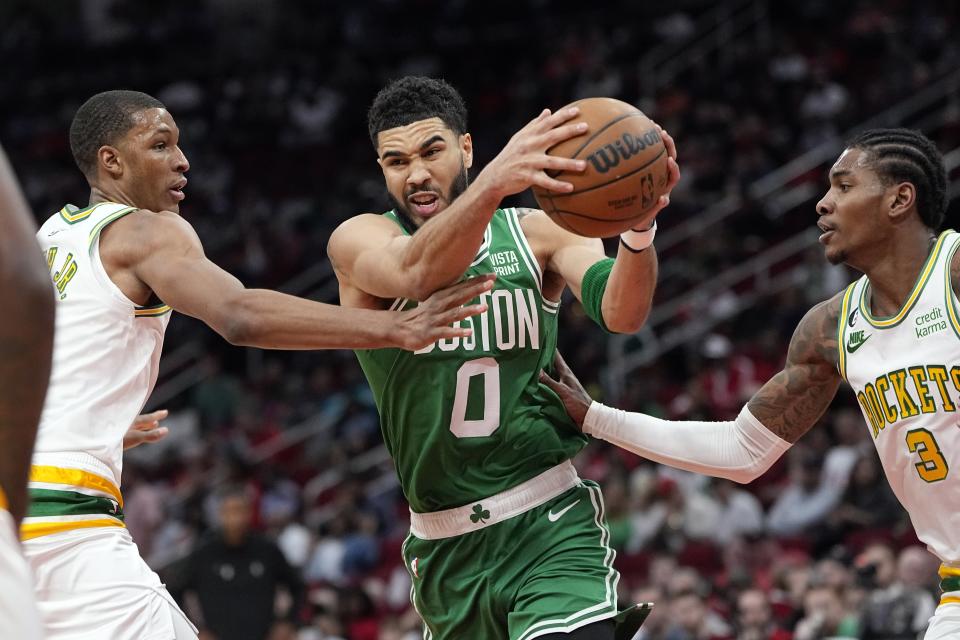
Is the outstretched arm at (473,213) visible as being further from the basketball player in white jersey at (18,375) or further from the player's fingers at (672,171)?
the basketball player in white jersey at (18,375)

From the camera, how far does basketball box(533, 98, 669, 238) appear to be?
4.13 meters

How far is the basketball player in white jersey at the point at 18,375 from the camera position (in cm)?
199

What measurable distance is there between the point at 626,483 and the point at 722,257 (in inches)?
126

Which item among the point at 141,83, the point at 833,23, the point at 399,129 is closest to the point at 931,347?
the point at 399,129

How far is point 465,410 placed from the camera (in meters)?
4.77

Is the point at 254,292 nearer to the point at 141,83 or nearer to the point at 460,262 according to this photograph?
the point at 460,262

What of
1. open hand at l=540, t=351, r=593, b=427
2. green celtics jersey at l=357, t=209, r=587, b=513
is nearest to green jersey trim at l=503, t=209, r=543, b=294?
green celtics jersey at l=357, t=209, r=587, b=513

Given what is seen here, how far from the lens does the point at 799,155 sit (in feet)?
45.8

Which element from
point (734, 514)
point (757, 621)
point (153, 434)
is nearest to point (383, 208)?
point (734, 514)

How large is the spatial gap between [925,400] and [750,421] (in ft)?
2.69

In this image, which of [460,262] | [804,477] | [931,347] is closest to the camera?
[460,262]

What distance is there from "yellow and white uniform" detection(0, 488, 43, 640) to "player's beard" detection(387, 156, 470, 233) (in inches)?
115

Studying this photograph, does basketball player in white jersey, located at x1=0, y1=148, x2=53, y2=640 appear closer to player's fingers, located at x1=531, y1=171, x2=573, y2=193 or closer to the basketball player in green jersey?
player's fingers, located at x1=531, y1=171, x2=573, y2=193

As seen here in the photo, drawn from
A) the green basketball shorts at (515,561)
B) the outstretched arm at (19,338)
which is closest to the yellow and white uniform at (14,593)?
the outstretched arm at (19,338)
